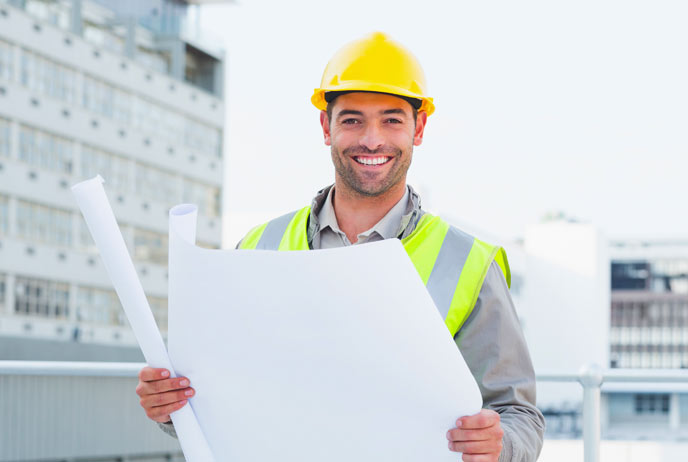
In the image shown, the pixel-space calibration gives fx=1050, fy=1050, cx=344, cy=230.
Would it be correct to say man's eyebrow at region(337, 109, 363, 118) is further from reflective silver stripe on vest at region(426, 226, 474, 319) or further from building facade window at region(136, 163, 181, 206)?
building facade window at region(136, 163, 181, 206)

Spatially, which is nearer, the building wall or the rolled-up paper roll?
the rolled-up paper roll

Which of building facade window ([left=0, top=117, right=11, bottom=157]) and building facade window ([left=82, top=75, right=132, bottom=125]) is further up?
building facade window ([left=82, top=75, right=132, bottom=125])

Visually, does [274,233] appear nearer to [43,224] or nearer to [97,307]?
[43,224]

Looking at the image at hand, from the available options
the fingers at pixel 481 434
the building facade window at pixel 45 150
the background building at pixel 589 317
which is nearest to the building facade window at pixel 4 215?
the building facade window at pixel 45 150

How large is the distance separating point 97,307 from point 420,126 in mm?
48940

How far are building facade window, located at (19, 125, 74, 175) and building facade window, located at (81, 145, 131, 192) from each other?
3.99ft

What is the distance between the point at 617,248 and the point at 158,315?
5769cm

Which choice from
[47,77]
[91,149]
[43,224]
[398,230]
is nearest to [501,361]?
[398,230]

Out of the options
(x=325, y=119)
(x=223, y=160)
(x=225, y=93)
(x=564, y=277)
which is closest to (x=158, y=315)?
(x=223, y=160)

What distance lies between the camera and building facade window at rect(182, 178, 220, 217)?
57781mm

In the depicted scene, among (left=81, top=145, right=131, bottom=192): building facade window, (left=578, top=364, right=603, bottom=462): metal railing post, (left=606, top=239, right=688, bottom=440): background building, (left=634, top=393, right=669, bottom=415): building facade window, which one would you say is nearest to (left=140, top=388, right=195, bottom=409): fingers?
(left=578, top=364, right=603, bottom=462): metal railing post

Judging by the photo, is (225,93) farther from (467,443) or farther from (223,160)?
(467,443)

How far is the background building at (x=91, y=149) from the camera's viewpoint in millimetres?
45062

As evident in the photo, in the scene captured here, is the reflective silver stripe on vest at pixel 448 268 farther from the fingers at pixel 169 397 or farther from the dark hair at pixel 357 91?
the fingers at pixel 169 397
